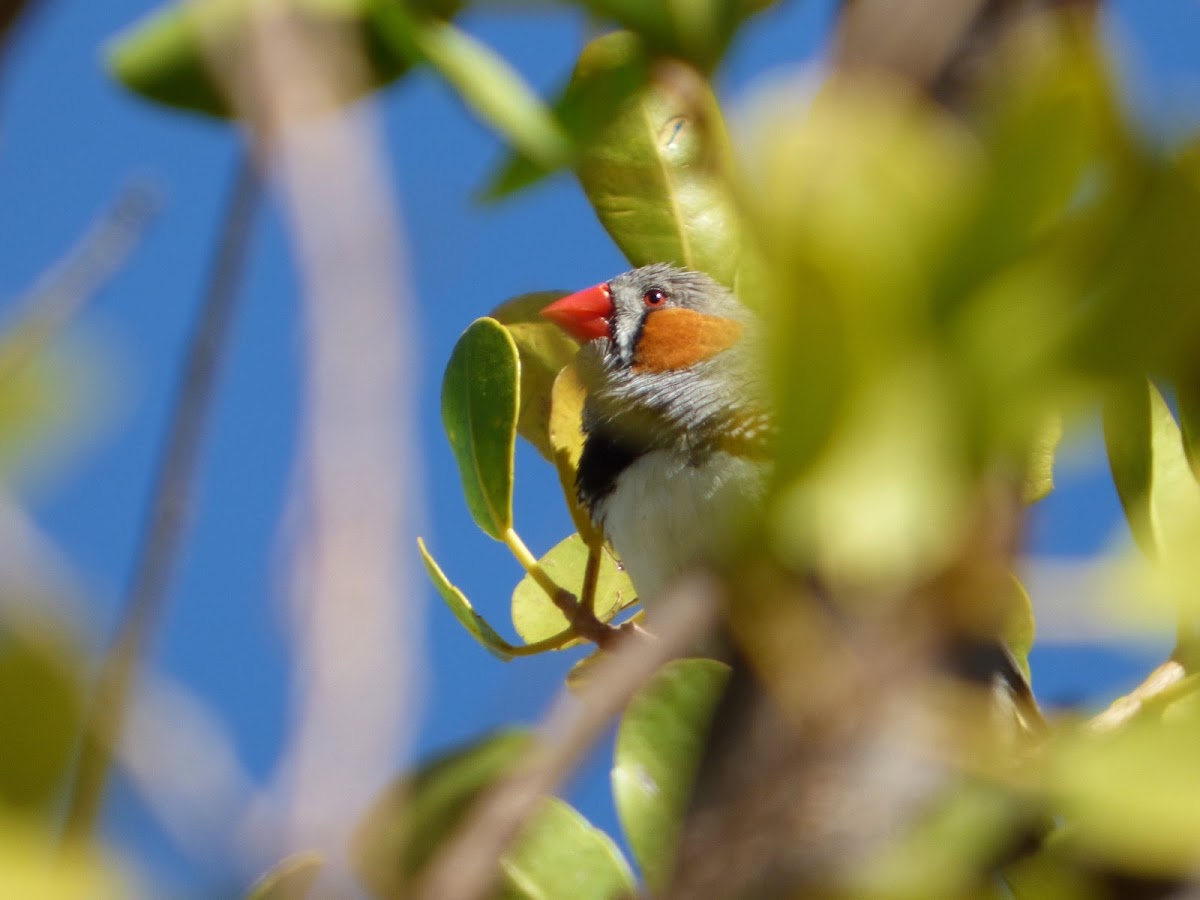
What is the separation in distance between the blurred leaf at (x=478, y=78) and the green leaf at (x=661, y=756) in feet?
1.51

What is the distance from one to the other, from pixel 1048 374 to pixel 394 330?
0.27 meters

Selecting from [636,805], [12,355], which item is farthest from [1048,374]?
[636,805]

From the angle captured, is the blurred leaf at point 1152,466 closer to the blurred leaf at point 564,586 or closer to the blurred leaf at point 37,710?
the blurred leaf at point 564,586

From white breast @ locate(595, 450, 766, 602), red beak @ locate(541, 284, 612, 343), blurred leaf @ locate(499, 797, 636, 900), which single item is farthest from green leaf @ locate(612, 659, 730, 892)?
red beak @ locate(541, 284, 612, 343)

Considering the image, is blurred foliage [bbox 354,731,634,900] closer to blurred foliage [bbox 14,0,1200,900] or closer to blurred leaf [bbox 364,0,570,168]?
blurred foliage [bbox 14,0,1200,900]

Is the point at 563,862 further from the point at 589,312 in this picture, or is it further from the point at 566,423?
the point at 589,312

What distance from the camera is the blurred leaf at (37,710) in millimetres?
476

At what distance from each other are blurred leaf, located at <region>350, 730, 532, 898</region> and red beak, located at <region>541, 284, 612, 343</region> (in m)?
2.86

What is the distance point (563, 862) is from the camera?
4.09 feet

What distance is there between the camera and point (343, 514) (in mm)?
530

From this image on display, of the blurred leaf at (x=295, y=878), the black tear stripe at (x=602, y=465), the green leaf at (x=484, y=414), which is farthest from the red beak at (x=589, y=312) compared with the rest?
the blurred leaf at (x=295, y=878)

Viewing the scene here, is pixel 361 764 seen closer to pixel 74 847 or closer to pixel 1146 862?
pixel 74 847

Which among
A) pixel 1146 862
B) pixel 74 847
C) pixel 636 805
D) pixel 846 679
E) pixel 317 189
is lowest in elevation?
pixel 636 805

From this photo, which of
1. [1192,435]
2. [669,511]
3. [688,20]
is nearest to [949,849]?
[688,20]
